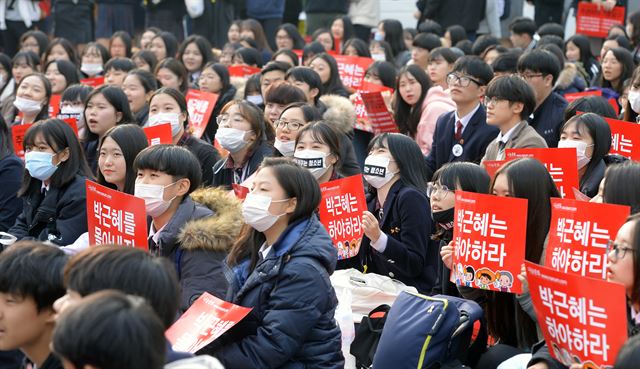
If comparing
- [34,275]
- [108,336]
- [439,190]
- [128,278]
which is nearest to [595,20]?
[439,190]

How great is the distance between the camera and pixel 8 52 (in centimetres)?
1736

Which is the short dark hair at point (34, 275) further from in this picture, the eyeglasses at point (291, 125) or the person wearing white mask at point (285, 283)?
the eyeglasses at point (291, 125)

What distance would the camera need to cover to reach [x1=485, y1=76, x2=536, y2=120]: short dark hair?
26.9ft

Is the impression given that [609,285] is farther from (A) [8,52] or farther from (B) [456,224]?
(A) [8,52]

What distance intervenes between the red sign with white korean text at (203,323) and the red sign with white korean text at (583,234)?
1.59 metres

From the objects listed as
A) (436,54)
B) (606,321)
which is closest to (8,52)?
(436,54)

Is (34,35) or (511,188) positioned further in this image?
(34,35)

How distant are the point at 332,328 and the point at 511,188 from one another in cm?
128

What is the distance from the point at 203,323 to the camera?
493cm

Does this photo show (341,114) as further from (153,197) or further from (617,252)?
(617,252)

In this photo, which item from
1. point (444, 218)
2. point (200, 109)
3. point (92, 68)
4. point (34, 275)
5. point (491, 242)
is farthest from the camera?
point (92, 68)

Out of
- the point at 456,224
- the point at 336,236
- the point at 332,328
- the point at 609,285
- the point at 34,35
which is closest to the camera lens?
the point at 609,285

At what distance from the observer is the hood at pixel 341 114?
32.0 feet

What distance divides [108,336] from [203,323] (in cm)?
185
